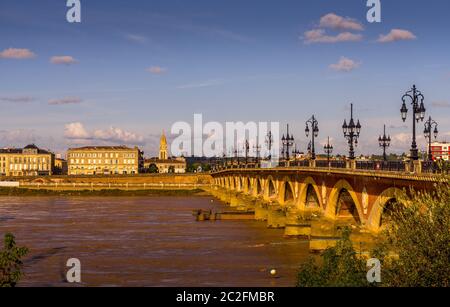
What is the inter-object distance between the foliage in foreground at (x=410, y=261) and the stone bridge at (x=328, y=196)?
4.74 meters

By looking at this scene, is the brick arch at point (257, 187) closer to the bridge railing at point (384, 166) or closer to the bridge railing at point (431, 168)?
the bridge railing at point (384, 166)

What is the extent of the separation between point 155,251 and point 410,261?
102 ft

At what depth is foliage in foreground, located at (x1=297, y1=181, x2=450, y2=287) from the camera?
23547 mm

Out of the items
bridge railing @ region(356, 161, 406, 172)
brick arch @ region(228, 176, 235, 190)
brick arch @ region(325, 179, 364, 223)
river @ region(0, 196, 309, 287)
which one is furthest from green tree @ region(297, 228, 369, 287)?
brick arch @ region(228, 176, 235, 190)

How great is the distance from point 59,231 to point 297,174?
72.8ft

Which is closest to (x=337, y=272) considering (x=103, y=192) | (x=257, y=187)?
(x=257, y=187)

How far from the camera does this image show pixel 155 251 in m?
53.2

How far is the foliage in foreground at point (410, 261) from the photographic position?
23.5 m

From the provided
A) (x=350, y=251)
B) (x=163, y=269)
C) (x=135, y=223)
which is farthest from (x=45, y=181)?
(x=350, y=251)

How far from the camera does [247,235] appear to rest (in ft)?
215

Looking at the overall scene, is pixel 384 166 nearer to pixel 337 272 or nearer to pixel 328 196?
pixel 328 196

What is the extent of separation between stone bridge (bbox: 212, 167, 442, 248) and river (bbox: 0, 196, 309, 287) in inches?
95.1
